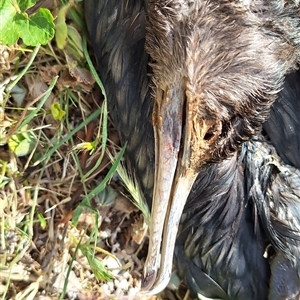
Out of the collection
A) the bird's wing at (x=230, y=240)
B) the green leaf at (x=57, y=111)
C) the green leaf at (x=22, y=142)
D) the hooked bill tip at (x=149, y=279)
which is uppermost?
the green leaf at (x=57, y=111)

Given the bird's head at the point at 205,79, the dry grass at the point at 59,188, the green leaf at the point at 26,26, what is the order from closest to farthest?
the bird's head at the point at 205,79, the green leaf at the point at 26,26, the dry grass at the point at 59,188

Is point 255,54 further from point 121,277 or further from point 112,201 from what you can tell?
point 121,277

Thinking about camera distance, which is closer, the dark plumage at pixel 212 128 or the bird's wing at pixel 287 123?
the dark plumage at pixel 212 128

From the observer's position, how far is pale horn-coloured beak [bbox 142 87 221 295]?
113cm

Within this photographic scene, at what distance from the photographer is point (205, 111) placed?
1.11m

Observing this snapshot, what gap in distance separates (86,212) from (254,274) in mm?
417

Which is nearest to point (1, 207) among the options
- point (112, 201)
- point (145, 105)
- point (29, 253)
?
point (29, 253)

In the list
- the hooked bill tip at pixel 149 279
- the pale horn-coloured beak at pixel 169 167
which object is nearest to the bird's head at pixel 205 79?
the pale horn-coloured beak at pixel 169 167

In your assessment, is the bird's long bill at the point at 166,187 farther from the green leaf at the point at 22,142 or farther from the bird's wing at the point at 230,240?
the green leaf at the point at 22,142

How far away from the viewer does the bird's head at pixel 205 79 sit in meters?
1.10

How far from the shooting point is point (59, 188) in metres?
1.55

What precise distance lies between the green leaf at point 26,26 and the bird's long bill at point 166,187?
0.28 m

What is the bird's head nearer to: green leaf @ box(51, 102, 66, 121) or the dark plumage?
the dark plumage

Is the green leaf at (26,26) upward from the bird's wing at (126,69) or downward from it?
upward
